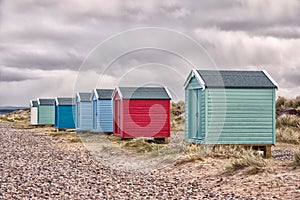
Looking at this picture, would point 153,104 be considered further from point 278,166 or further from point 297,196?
point 297,196

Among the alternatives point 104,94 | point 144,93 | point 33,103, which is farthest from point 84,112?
point 33,103

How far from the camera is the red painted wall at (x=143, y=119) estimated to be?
26.3 m

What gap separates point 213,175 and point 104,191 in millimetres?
3130

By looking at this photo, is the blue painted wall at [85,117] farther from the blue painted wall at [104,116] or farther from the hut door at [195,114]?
the hut door at [195,114]

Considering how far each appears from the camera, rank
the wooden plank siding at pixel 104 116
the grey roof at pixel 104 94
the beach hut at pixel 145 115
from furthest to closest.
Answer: the grey roof at pixel 104 94 < the wooden plank siding at pixel 104 116 < the beach hut at pixel 145 115

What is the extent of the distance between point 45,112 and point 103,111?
72.2 feet

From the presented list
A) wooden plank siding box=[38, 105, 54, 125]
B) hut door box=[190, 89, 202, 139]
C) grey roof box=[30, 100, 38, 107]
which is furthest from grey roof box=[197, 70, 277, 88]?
grey roof box=[30, 100, 38, 107]

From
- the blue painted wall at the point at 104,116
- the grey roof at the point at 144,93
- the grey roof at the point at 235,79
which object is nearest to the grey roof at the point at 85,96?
the blue painted wall at the point at 104,116

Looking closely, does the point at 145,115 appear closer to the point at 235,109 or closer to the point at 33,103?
the point at 235,109

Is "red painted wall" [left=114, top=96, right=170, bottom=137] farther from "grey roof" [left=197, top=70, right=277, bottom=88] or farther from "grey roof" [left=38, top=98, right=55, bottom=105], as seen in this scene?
"grey roof" [left=38, top=98, right=55, bottom=105]

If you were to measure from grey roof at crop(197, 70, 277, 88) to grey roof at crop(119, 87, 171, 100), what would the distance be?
26.3ft

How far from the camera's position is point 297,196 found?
9977 mm

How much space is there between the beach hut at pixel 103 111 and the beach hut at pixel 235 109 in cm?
1382

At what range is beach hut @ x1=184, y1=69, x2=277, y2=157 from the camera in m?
17.6
